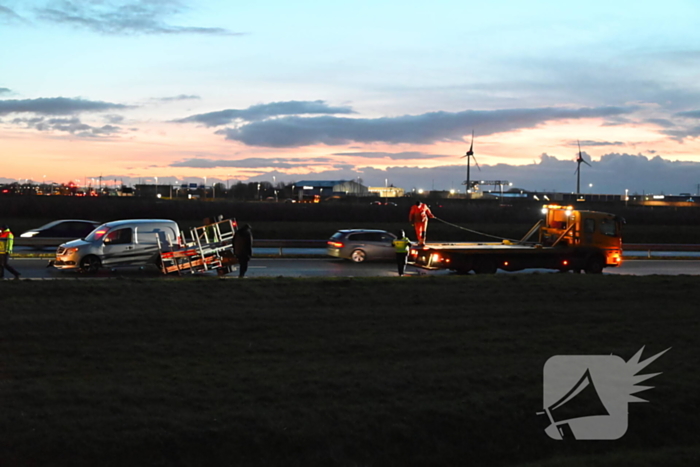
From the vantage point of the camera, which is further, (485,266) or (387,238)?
(387,238)

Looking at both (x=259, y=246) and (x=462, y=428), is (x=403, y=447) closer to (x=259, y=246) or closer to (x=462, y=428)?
(x=462, y=428)

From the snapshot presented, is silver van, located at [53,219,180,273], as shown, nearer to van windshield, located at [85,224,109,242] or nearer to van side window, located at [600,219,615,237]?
van windshield, located at [85,224,109,242]

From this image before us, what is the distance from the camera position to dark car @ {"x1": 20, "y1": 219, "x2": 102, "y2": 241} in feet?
97.5

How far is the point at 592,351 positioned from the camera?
432 inches

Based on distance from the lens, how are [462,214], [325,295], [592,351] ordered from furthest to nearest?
[462,214] → [325,295] → [592,351]

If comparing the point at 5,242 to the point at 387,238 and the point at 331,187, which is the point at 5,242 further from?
the point at 331,187

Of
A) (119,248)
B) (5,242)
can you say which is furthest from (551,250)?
(5,242)

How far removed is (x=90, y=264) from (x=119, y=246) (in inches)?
38.6

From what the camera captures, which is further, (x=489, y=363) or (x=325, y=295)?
(x=325, y=295)

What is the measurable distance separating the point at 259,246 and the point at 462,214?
1402 inches

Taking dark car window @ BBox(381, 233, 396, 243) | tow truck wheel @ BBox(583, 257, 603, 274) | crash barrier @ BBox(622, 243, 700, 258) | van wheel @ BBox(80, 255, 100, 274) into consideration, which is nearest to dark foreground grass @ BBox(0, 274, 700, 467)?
van wheel @ BBox(80, 255, 100, 274)

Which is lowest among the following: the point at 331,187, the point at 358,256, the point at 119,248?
the point at 358,256

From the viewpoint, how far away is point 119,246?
2083 cm

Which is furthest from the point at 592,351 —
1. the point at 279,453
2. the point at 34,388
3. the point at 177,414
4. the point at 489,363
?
the point at 34,388
